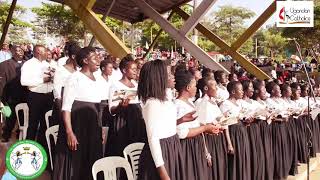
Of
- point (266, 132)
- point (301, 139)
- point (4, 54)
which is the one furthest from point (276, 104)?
point (4, 54)

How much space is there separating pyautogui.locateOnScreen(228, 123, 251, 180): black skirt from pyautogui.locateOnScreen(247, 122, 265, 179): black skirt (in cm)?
16

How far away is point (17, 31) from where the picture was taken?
60000mm

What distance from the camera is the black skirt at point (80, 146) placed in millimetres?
4176

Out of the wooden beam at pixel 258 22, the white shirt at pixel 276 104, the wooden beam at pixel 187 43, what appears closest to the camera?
the white shirt at pixel 276 104

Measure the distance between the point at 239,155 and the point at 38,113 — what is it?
2844mm

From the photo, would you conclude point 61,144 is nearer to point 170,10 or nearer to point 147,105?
point 147,105

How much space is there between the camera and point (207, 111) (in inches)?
166

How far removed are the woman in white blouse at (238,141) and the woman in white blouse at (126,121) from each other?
99cm

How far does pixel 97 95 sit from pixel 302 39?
31.6 m

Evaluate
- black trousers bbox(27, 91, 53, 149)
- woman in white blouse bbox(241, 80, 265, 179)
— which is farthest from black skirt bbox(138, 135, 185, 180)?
black trousers bbox(27, 91, 53, 149)

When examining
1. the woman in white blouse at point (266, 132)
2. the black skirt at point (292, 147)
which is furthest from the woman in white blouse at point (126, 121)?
the black skirt at point (292, 147)

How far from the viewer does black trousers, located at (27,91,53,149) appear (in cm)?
570

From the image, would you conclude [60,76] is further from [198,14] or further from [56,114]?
[198,14]

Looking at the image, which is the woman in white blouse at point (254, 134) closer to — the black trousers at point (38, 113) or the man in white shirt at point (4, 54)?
the black trousers at point (38, 113)
